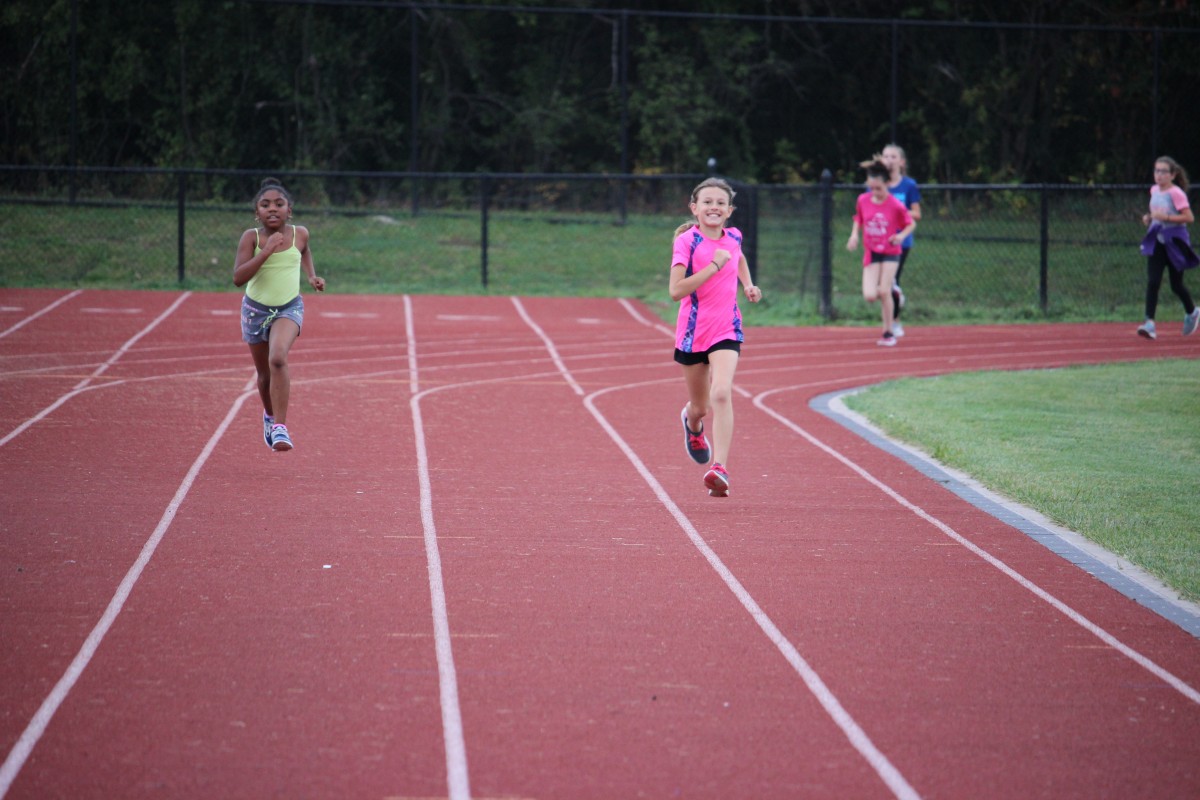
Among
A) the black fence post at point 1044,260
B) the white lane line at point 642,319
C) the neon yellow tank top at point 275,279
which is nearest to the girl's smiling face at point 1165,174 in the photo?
the black fence post at point 1044,260

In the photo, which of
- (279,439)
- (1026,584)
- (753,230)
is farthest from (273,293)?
(753,230)

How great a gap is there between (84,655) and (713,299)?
13.0 ft

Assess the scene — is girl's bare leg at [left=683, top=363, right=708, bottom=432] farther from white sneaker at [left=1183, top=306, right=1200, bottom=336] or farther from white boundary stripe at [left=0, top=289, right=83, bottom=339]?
white boundary stripe at [left=0, top=289, right=83, bottom=339]

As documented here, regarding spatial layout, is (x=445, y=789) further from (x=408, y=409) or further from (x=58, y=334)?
(x=58, y=334)

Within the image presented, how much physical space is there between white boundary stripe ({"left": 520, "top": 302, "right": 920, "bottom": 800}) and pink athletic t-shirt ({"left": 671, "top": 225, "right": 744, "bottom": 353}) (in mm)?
942

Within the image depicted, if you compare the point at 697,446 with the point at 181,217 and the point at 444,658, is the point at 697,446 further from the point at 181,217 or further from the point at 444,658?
the point at 181,217

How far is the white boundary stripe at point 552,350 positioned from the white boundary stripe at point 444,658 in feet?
11.4

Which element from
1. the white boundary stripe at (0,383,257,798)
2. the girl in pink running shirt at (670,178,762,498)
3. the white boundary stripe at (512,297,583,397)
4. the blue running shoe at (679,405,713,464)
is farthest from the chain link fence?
the white boundary stripe at (0,383,257,798)

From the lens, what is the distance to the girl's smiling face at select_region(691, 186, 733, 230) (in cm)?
790

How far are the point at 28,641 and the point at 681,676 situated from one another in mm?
2363

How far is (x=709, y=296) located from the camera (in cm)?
817

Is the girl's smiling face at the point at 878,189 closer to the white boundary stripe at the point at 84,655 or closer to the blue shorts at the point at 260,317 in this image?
the blue shorts at the point at 260,317

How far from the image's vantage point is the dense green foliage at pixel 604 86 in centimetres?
2605

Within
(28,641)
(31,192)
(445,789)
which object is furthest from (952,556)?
(31,192)
